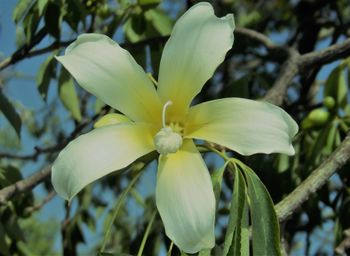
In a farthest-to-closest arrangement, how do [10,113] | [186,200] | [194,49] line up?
[10,113] < [194,49] < [186,200]

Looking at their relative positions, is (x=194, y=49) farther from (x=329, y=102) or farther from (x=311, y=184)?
(x=329, y=102)

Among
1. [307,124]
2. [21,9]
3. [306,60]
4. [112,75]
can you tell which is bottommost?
[307,124]

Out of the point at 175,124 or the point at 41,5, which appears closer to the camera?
the point at 175,124

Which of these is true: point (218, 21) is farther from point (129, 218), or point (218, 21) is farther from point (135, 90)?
point (129, 218)

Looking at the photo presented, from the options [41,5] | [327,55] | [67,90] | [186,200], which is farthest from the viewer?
[67,90]

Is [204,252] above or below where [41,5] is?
below

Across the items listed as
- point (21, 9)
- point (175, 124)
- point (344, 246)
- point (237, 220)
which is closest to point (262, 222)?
point (237, 220)

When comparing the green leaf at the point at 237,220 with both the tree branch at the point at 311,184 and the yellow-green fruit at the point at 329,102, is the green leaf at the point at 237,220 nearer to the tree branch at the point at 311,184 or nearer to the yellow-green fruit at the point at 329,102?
the tree branch at the point at 311,184
